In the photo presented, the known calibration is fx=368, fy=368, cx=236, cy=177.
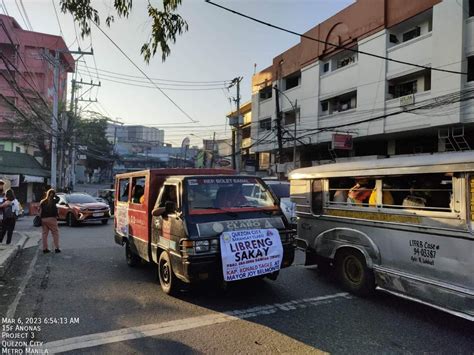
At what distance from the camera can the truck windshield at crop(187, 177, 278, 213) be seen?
221 inches

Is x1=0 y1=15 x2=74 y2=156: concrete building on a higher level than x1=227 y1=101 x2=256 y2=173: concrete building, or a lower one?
higher

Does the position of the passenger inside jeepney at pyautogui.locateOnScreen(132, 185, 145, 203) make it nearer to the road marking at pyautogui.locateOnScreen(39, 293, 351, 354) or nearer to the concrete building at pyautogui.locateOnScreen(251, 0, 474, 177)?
the road marking at pyautogui.locateOnScreen(39, 293, 351, 354)

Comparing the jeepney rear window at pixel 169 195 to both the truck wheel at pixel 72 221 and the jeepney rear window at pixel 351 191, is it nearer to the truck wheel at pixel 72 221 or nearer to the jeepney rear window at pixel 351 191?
the jeepney rear window at pixel 351 191

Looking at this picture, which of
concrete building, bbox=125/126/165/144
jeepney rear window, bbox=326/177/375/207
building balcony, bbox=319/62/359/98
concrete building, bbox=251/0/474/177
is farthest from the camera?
concrete building, bbox=125/126/165/144

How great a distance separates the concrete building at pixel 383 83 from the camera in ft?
52.9

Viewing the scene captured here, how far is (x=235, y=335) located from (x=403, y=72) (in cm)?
1812

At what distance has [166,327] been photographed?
459cm

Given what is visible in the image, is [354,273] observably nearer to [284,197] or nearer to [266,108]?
[284,197]

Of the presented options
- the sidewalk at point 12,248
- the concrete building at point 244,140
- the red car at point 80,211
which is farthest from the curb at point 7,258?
the concrete building at point 244,140

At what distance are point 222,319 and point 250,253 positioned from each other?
3.15 ft

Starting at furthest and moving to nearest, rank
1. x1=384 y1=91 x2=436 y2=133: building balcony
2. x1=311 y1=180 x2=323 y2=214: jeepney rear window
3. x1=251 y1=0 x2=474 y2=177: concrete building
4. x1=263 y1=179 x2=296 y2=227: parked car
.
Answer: x1=384 y1=91 x2=436 y2=133: building balcony
x1=251 y1=0 x2=474 y2=177: concrete building
x1=263 y1=179 x2=296 y2=227: parked car
x1=311 y1=180 x2=323 y2=214: jeepney rear window

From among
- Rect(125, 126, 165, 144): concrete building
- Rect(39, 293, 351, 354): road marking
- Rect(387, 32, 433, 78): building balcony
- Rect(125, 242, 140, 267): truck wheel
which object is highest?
Rect(125, 126, 165, 144): concrete building

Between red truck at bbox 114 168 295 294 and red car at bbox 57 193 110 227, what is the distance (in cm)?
1083

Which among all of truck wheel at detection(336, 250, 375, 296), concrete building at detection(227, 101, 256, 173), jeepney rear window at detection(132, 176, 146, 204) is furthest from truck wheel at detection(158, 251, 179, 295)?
concrete building at detection(227, 101, 256, 173)
